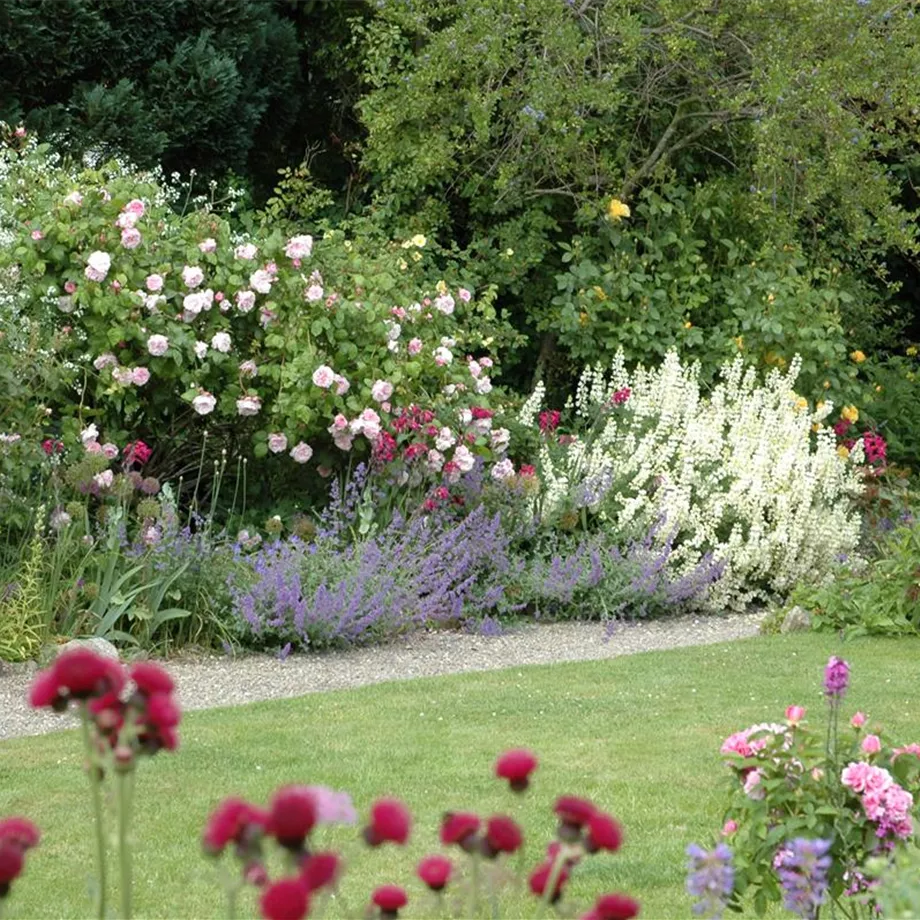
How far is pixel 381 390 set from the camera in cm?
818

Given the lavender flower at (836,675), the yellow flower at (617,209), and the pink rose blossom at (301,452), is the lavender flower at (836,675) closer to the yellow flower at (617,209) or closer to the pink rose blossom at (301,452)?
the pink rose blossom at (301,452)

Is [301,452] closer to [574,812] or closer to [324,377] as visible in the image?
[324,377]

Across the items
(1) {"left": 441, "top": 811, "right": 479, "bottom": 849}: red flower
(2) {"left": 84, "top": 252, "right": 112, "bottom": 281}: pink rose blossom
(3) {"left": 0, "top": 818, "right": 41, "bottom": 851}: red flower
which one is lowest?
(1) {"left": 441, "top": 811, "right": 479, "bottom": 849}: red flower

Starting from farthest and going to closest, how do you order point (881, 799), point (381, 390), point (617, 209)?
1. point (617, 209)
2. point (381, 390)
3. point (881, 799)

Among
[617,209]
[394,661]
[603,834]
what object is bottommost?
[394,661]

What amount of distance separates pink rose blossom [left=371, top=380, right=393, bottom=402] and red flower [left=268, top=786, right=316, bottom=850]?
6.70m

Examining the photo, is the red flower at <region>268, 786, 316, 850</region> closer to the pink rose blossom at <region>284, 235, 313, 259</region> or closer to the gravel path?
the gravel path

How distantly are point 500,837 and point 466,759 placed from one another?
357 centimetres

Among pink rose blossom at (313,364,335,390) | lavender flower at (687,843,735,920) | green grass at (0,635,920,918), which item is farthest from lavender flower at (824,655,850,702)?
pink rose blossom at (313,364,335,390)

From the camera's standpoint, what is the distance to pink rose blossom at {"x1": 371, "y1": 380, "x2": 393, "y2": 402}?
8180mm

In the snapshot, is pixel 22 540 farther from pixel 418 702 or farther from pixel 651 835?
pixel 651 835

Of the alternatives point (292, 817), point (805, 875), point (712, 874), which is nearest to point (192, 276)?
point (805, 875)

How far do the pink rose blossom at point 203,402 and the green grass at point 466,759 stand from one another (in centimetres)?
207

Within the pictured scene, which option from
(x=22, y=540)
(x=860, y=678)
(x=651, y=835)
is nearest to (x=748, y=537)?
(x=860, y=678)
